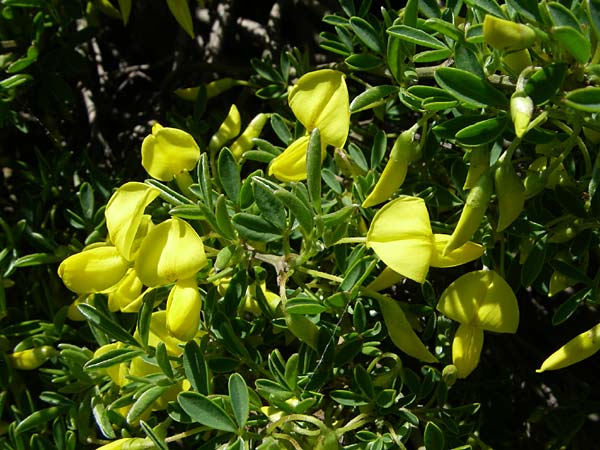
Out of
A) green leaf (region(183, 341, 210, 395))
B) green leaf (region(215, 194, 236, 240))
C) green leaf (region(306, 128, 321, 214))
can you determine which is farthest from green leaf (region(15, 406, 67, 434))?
green leaf (region(306, 128, 321, 214))

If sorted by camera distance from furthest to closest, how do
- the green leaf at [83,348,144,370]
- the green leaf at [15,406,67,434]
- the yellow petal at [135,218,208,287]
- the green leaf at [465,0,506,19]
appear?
the green leaf at [15,406,67,434] → the green leaf at [83,348,144,370] → the yellow petal at [135,218,208,287] → the green leaf at [465,0,506,19]

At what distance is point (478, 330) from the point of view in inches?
41.0

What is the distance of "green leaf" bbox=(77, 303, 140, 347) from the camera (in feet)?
3.57

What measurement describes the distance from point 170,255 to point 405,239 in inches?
11.1

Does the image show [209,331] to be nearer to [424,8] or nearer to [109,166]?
[424,8]

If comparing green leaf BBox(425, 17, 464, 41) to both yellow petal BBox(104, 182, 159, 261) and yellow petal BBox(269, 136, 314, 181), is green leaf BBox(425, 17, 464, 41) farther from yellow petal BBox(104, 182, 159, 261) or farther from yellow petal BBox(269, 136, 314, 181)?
yellow petal BBox(104, 182, 159, 261)

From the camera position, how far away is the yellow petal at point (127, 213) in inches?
39.8

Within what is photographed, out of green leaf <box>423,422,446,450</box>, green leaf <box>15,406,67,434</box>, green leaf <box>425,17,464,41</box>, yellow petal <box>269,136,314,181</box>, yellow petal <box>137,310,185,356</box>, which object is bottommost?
green leaf <box>15,406,67,434</box>

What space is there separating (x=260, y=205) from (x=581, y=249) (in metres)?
0.45

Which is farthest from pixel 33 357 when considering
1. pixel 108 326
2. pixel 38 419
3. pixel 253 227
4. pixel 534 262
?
pixel 534 262

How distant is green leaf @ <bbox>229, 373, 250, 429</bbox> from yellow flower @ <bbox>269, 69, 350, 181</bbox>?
283mm

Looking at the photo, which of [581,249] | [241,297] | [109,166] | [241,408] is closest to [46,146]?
[109,166]

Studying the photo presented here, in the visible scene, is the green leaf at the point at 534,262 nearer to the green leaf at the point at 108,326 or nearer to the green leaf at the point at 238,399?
the green leaf at the point at 238,399

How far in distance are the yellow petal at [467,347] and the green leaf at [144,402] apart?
0.38 meters
